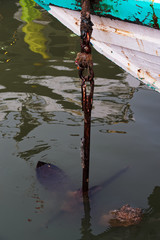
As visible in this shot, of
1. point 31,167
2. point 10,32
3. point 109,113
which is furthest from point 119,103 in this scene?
point 10,32

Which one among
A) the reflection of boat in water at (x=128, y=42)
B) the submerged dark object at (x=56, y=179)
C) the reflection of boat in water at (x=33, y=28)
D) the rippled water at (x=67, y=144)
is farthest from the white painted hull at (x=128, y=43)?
the reflection of boat in water at (x=33, y=28)

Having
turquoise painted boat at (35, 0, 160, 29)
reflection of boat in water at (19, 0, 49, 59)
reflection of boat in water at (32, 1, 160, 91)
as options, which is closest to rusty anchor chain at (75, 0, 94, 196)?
turquoise painted boat at (35, 0, 160, 29)

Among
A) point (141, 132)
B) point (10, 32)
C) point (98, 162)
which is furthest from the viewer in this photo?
point (10, 32)

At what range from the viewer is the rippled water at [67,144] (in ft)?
9.14

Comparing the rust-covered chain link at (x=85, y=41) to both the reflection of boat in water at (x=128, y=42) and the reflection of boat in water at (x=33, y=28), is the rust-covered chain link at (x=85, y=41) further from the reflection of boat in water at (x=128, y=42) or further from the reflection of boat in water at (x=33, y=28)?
the reflection of boat in water at (x=33, y=28)

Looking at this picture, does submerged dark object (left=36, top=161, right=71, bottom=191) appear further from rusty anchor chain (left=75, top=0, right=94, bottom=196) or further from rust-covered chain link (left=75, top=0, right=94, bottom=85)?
rust-covered chain link (left=75, top=0, right=94, bottom=85)

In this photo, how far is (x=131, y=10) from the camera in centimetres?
292

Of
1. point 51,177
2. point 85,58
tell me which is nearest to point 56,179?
point 51,177

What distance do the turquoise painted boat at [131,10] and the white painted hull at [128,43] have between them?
0.06 m

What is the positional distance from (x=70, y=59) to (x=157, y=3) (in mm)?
3208

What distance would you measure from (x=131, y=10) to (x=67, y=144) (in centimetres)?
146

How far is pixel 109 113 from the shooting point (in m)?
4.38

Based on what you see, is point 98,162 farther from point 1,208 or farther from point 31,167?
point 1,208

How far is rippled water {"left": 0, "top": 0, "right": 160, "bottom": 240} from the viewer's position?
9.14 feet
